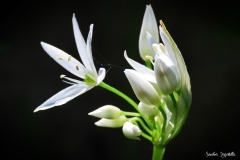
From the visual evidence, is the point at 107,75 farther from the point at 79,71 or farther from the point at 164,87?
the point at 164,87

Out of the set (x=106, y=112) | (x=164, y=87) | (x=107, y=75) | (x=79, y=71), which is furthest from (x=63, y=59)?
(x=107, y=75)

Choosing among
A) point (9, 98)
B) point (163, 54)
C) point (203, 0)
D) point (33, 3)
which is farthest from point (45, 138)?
point (163, 54)

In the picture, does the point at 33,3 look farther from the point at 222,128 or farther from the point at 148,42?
the point at 148,42

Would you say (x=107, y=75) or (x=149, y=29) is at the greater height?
(x=149, y=29)

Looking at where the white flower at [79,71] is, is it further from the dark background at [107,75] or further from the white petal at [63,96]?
the dark background at [107,75]

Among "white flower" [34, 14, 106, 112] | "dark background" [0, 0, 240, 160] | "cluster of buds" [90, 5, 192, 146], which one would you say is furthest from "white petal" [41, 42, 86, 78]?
"dark background" [0, 0, 240, 160]

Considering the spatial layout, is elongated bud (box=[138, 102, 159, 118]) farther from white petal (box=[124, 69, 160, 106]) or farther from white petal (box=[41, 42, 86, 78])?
white petal (box=[41, 42, 86, 78])
